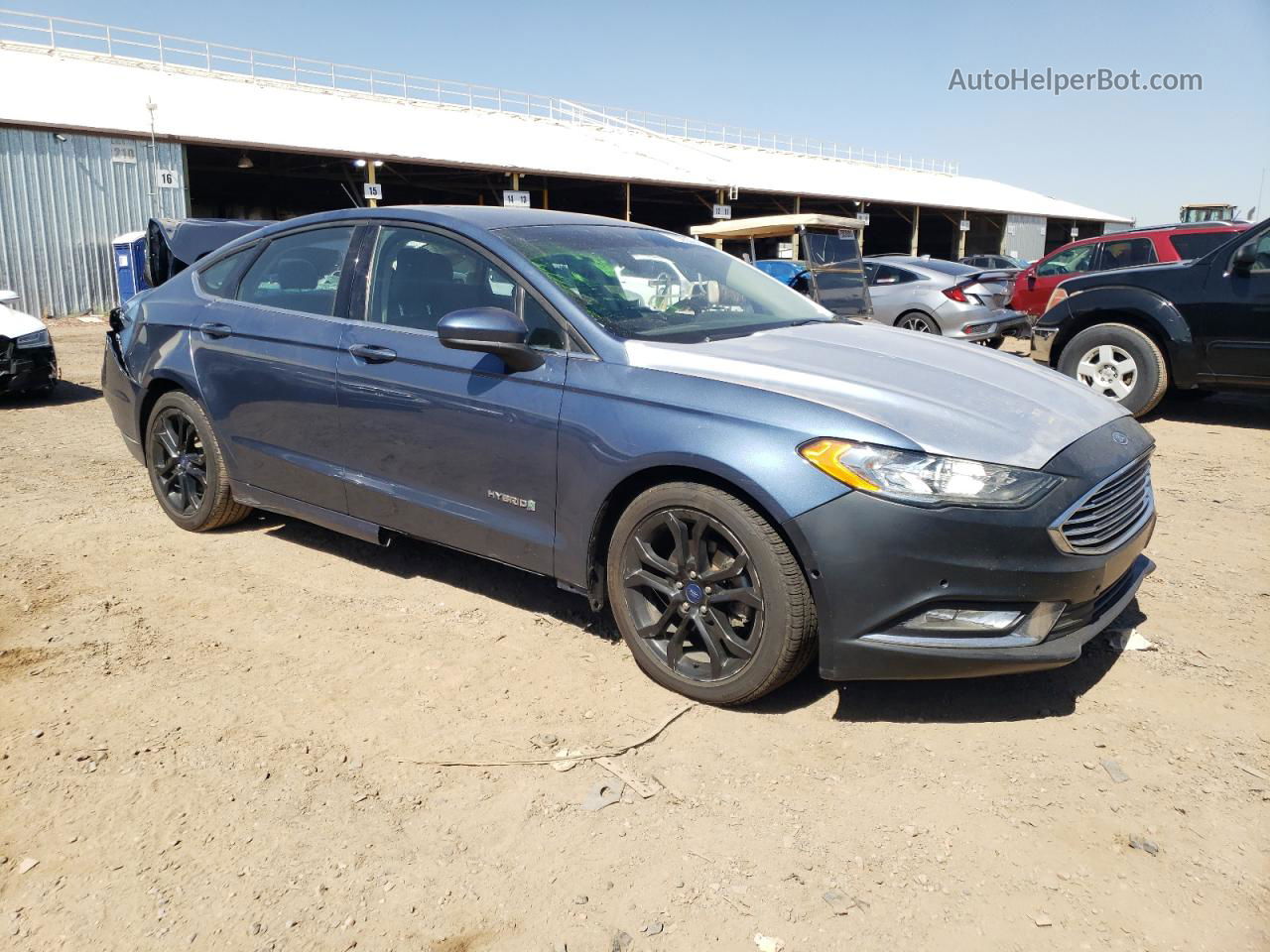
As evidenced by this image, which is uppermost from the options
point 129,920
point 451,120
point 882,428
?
point 451,120

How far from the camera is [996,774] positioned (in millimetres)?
2770

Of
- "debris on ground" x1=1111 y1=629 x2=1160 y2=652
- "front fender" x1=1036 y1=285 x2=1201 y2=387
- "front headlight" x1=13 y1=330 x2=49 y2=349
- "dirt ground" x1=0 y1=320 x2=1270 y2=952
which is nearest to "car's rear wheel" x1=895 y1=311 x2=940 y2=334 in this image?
"front fender" x1=1036 y1=285 x2=1201 y2=387

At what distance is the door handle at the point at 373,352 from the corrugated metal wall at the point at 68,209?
1742cm

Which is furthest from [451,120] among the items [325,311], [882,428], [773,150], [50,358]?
[882,428]

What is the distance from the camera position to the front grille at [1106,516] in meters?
2.84

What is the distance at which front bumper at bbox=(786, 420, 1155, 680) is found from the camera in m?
2.72

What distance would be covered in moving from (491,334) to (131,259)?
56.7 ft

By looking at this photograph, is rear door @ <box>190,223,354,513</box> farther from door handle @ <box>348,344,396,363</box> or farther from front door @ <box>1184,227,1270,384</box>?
front door @ <box>1184,227,1270,384</box>

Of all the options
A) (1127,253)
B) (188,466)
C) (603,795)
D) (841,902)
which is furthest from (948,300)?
(841,902)

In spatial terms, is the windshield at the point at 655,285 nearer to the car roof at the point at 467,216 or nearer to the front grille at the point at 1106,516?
the car roof at the point at 467,216

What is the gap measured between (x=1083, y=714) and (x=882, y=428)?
3.98 feet

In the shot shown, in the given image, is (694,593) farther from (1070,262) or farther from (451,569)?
(1070,262)

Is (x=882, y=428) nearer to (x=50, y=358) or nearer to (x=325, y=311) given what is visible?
(x=325, y=311)

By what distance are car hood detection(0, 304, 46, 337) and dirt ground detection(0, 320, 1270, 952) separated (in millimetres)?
5561
